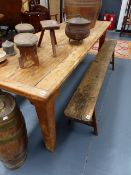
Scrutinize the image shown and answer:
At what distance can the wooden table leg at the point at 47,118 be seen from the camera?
1.11 metres

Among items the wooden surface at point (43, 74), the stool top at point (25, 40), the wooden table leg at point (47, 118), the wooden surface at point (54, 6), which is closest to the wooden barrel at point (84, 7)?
the wooden surface at point (43, 74)

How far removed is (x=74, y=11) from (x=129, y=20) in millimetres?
2735

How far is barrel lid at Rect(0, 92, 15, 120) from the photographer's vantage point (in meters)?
1.08

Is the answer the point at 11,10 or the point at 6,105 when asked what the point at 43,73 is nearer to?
the point at 6,105

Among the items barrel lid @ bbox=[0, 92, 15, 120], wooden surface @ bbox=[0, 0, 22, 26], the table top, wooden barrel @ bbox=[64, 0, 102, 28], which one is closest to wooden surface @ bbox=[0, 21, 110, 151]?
the table top

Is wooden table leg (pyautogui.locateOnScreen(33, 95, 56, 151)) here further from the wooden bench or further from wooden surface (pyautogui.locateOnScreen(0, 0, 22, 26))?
wooden surface (pyautogui.locateOnScreen(0, 0, 22, 26))

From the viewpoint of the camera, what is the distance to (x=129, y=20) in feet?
14.6

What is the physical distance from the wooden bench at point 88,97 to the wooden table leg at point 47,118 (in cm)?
17

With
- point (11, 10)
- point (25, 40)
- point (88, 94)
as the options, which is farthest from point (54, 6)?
point (25, 40)

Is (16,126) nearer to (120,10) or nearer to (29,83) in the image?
(29,83)

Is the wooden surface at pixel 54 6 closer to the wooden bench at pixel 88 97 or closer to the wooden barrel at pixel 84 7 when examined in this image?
the wooden barrel at pixel 84 7

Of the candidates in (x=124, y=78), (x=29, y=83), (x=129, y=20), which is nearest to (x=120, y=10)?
(x=129, y=20)

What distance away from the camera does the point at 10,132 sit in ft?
3.76

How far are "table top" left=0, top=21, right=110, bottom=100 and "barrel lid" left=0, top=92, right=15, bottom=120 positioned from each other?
11cm
